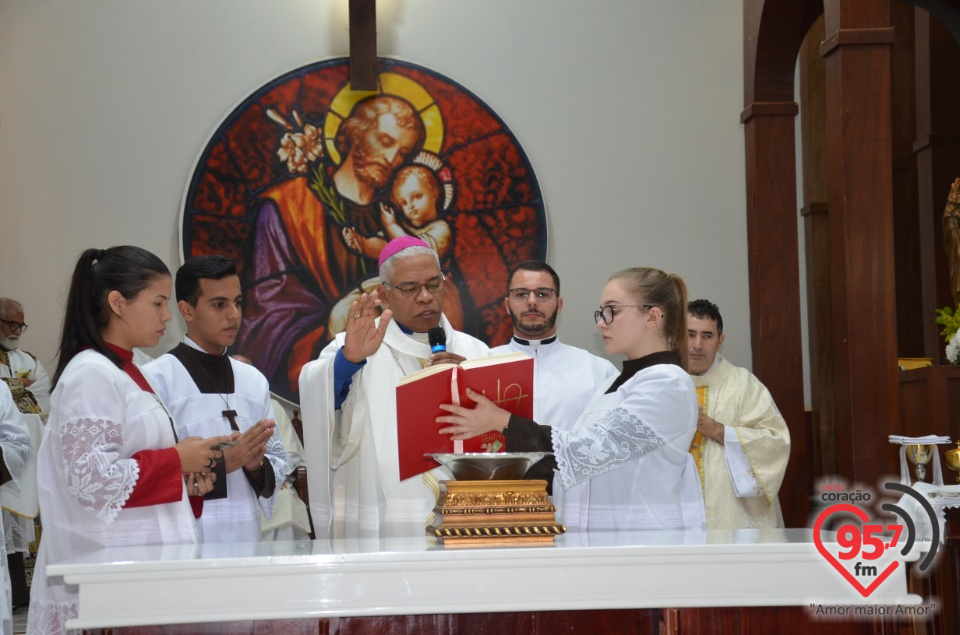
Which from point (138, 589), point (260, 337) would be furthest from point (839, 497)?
point (260, 337)

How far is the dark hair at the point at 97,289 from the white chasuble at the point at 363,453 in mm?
922

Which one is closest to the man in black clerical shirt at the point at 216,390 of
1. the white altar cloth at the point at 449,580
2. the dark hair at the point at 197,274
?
the dark hair at the point at 197,274

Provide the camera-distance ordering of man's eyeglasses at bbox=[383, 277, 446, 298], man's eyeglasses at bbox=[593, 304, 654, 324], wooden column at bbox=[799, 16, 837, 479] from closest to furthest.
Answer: man's eyeglasses at bbox=[593, 304, 654, 324]
man's eyeglasses at bbox=[383, 277, 446, 298]
wooden column at bbox=[799, 16, 837, 479]

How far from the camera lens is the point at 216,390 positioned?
385 centimetres

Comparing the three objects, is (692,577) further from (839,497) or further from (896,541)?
(839,497)

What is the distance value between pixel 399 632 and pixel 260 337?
16.1 feet

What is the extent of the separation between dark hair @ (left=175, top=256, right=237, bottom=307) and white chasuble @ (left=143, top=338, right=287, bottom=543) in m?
0.18

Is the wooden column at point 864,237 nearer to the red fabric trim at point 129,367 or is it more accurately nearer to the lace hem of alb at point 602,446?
the lace hem of alb at point 602,446

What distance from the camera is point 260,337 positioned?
7.29 m

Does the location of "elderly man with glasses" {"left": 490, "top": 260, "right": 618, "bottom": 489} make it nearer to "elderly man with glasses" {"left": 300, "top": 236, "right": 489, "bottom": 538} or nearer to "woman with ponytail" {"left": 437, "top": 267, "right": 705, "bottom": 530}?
"elderly man with glasses" {"left": 300, "top": 236, "right": 489, "bottom": 538}

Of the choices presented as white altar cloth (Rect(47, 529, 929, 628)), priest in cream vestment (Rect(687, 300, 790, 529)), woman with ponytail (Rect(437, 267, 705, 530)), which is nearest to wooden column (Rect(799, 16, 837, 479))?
priest in cream vestment (Rect(687, 300, 790, 529))

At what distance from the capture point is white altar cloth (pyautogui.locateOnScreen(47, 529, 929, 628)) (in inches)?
90.9

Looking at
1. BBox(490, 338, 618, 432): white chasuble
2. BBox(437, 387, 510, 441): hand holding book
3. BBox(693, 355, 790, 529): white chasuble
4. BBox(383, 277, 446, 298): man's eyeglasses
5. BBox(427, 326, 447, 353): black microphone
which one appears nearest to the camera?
BBox(437, 387, 510, 441): hand holding book

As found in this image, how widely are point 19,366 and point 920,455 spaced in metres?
5.68
